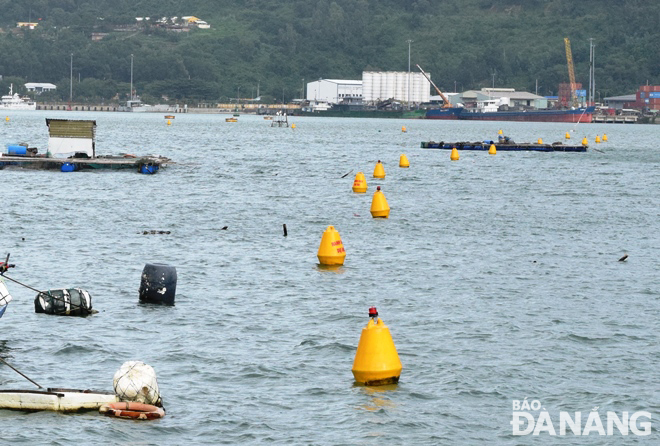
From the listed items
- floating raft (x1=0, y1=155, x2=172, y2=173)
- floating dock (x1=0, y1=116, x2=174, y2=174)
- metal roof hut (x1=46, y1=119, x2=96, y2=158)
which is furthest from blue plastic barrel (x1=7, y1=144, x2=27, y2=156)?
metal roof hut (x1=46, y1=119, x2=96, y2=158)

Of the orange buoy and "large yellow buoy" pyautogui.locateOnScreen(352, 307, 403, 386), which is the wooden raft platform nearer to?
"large yellow buoy" pyautogui.locateOnScreen(352, 307, 403, 386)

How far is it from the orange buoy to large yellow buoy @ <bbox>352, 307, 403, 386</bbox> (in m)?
3.95

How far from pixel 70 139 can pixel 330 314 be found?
46.7 meters

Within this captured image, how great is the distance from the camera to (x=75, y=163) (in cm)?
6875

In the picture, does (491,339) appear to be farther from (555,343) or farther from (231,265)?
(231,265)

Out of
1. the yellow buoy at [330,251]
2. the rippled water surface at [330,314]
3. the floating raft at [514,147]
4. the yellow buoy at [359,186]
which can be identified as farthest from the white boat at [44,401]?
the floating raft at [514,147]

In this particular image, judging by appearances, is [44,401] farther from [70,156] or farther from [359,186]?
[70,156]

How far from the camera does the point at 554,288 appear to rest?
32594mm

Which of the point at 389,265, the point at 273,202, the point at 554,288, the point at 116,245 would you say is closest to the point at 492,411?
the point at 554,288

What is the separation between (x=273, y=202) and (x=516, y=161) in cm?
4443

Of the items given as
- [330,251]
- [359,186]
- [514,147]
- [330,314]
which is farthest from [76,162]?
[514,147]

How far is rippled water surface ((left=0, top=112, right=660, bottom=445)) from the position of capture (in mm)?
20406

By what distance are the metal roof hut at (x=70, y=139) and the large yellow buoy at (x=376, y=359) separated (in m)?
50.4

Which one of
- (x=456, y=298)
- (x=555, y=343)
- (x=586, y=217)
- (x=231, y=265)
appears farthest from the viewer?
(x=586, y=217)
